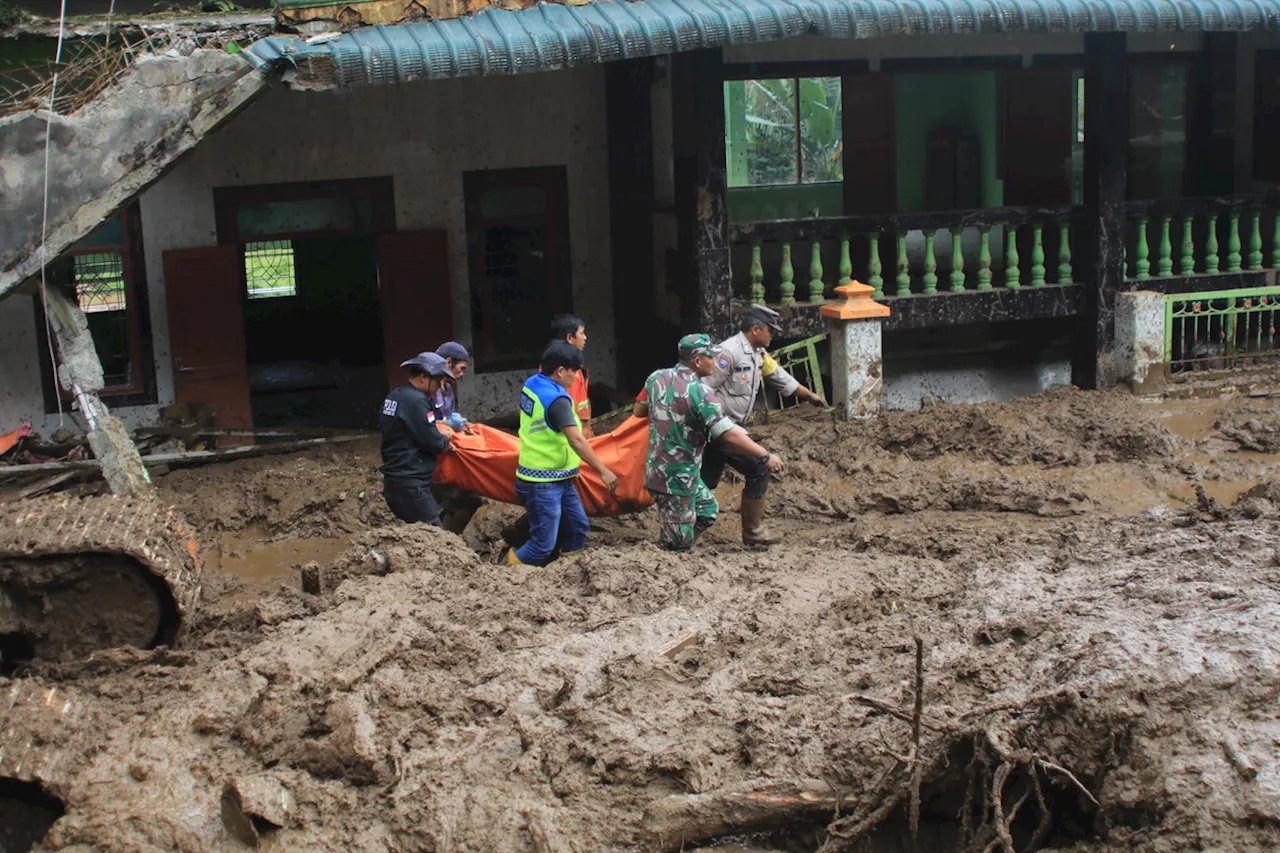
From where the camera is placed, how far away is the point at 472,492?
28.6 ft

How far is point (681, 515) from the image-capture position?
8219mm

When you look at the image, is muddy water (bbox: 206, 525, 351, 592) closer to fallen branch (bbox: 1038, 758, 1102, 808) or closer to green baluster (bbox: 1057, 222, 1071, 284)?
fallen branch (bbox: 1038, 758, 1102, 808)

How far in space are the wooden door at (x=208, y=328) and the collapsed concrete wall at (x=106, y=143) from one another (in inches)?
99.3

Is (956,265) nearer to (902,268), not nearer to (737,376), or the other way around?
(902,268)

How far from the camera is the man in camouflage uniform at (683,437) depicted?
805 centimetres

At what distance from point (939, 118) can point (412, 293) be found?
599 centimetres

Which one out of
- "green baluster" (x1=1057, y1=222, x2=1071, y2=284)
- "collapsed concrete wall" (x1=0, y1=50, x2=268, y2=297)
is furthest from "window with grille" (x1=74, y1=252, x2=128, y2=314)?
"green baluster" (x1=1057, y1=222, x2=1071, y2=284)

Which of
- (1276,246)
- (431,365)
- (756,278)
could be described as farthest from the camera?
(1276,246)

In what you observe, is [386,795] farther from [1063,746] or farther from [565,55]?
[565,55]

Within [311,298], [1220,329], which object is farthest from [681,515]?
[311,298]

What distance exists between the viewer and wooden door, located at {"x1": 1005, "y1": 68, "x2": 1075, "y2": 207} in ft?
45.5

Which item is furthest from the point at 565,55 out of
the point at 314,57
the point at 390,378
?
the point at 390,378

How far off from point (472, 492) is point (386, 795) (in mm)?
3574

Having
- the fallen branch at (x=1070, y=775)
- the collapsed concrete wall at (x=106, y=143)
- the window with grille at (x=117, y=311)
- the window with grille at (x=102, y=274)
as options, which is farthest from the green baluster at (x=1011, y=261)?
A: the fallen branch at (x=1070, y=775)
